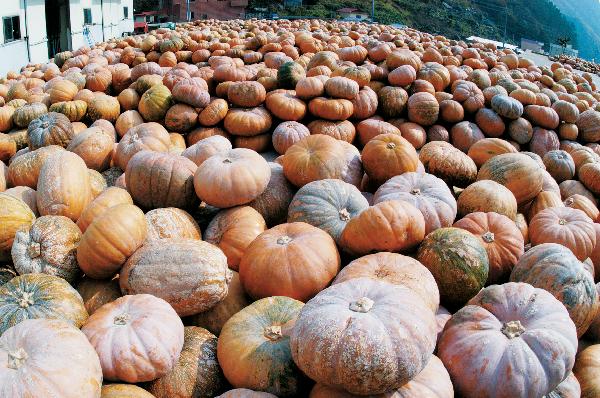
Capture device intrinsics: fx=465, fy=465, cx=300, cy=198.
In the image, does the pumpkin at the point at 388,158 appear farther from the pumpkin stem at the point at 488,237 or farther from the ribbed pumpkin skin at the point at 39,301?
the ribbed pumpkin skin at the point at 39,301

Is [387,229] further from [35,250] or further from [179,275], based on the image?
[35,250]

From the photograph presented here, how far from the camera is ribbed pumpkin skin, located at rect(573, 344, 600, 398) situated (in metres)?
2.76

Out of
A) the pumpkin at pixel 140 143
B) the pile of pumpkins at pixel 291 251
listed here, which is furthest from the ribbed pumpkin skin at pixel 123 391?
the pumpkin at pixel 140 143

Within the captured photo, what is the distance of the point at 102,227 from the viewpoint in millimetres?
2975

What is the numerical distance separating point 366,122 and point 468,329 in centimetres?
410

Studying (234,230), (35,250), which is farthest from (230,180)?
(35,250)

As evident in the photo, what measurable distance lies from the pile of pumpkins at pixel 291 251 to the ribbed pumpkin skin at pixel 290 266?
0.05 feet

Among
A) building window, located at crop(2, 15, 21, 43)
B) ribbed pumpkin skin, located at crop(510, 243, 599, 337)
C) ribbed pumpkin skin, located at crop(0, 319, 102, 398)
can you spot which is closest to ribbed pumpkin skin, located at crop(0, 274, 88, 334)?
ribbed pumpkin skin, located at crop(0, 319, 102, 398)

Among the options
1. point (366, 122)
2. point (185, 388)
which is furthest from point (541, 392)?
point (366, 122)

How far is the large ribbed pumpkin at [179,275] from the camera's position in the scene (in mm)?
2846

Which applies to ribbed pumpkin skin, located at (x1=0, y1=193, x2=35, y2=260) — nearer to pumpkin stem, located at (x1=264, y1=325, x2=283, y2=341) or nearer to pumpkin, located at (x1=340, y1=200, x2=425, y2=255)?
pumpkin stem, located at (x1=264, y1=325, x2=283, y2=341)

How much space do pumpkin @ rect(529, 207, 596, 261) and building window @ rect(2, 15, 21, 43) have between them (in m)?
18.7

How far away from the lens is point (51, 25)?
76.2 feet

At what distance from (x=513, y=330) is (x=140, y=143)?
404cm
